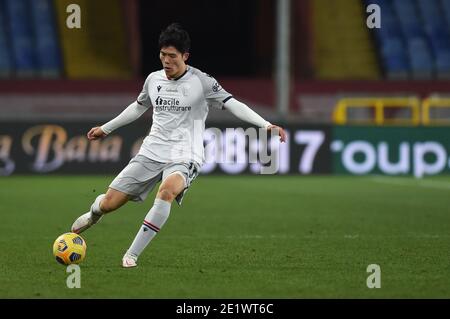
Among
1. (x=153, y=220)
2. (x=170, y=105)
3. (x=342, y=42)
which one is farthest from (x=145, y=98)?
(x=342, y=42)

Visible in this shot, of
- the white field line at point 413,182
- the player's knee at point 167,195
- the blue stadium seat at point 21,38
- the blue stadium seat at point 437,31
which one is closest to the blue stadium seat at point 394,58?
the blue stadium seat at point 437,31

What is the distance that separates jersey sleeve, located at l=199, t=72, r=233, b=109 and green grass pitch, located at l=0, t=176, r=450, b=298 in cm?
136

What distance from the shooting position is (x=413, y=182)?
21047mm

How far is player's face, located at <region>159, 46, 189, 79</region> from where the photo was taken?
9014mm

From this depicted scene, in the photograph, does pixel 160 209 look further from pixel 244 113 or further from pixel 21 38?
pixel 21 38

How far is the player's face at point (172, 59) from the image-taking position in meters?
9.01

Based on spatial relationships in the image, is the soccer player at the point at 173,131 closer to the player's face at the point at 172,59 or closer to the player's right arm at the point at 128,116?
the player's face at the point at 172,59

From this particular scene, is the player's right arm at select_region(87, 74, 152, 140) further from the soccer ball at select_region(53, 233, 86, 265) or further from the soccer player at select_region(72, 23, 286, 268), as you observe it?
the soccer ball at select_region(53, 233, 86, 265)

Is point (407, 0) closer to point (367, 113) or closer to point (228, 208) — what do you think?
point (367, 113)

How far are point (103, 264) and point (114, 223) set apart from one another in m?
4.05

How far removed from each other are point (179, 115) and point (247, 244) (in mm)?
2200

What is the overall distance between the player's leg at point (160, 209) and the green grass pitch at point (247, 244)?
0.18m
